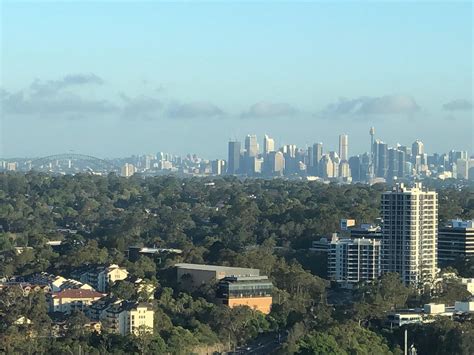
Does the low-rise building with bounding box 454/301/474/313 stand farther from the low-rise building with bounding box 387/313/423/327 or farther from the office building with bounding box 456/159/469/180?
the office building with bounding box 456/159/469/180

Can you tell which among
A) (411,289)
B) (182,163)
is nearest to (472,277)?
(411,289)

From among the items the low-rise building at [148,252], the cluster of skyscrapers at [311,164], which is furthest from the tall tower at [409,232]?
the cluster of skyscrapers at [311,164]

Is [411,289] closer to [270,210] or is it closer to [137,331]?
[137,331]

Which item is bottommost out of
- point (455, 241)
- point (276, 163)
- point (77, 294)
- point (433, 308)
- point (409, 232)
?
point (433, 308)

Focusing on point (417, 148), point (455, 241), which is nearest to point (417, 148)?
point (417, 148)

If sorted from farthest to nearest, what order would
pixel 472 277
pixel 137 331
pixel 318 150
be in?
pixel 318 150 < pixel 472 277 < pixel 137 331

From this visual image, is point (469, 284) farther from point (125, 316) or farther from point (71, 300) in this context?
point (125, 316)
